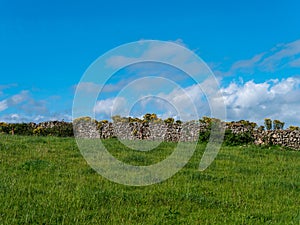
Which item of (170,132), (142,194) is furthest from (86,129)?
(142,194)

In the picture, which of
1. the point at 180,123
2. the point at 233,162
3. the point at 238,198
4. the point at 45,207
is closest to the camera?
the point at 45,207

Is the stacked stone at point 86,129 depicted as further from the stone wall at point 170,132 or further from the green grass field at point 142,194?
the green grass field at point 142,194

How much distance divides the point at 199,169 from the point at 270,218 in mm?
5241

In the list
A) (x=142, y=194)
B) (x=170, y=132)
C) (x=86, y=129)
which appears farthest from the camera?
(x=86, y=129)

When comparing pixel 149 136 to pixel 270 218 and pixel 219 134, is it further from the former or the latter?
pixel 270 218

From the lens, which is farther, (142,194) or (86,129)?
(86,129)

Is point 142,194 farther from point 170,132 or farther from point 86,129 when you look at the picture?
point 86,129

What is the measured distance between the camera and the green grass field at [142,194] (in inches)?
315

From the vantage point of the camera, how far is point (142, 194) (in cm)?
972

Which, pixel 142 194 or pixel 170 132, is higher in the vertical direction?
pixel 170 132

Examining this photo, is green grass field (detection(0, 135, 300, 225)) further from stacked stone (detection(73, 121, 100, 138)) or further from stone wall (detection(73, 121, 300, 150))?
stacked stone (detection(73, 121, 100, 138))

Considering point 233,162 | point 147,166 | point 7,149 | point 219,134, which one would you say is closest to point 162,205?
point 147,166

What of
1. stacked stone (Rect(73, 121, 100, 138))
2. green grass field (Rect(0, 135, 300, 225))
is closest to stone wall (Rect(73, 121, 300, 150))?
stacked stone (Rect(73, 121, 100, 138))

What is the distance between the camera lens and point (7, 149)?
15914mm
